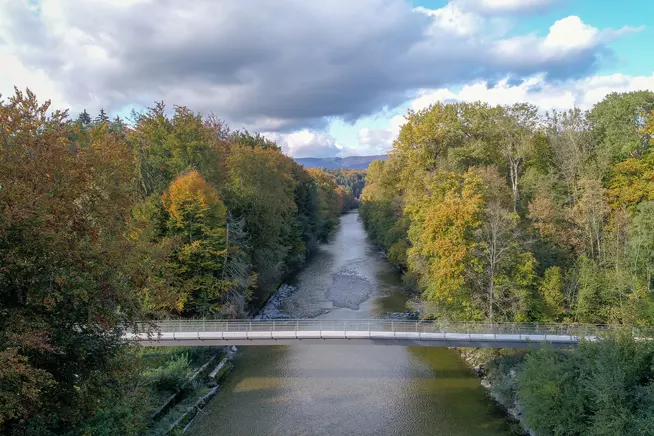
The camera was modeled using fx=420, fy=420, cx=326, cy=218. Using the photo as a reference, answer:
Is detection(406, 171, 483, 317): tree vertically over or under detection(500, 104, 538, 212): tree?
under

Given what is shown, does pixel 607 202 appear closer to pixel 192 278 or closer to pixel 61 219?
pixel 192 278

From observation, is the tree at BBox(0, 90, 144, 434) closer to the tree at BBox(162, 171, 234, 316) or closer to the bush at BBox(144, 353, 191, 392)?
the bush at BBox(144, 353, 191, 392)

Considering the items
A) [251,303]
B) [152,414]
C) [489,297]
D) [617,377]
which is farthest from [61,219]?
[251,303]

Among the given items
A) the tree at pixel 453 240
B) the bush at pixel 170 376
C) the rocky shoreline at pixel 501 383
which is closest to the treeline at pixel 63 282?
the bush at pixel 170 376

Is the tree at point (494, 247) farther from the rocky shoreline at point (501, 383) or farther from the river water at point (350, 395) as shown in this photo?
the river water at point (350, 395)

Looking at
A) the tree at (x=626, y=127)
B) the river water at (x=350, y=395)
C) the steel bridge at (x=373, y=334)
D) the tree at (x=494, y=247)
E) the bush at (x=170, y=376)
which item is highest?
the tree at (x=626, y=127)

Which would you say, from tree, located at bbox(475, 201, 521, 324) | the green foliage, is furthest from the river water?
tree, located at bbox(475, 201, 521, 324)

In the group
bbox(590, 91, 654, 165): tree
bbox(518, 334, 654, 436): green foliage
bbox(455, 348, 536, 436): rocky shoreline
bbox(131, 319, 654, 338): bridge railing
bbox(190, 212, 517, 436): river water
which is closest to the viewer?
bbox(518, 334, 654, 436): green foliage
